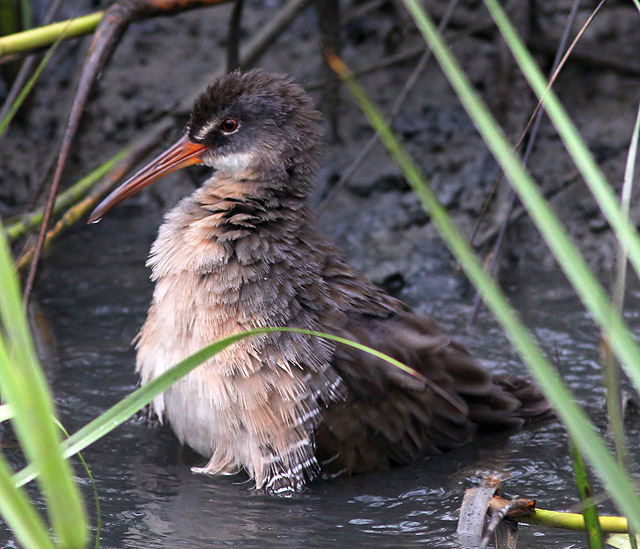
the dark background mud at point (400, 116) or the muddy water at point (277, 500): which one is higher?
the dark background mud at point (400, 116)

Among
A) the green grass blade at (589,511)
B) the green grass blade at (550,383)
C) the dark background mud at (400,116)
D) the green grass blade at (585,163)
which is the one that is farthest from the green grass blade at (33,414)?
the dark background mud at (400,116)

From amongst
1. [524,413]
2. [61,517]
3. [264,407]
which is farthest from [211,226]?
[61,517]

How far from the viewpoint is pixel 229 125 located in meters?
3.55

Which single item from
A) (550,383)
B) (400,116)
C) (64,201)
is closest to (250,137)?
(64,201)

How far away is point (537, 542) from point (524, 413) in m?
0.97

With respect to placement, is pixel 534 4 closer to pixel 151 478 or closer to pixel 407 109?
pixel 407 109

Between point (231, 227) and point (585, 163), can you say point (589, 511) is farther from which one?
point (231, 227)

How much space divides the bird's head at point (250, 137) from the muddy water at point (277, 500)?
938 mm

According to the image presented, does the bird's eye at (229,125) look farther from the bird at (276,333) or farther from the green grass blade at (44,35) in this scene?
the green grass blade at (44,35)

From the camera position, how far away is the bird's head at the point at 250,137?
346 cm

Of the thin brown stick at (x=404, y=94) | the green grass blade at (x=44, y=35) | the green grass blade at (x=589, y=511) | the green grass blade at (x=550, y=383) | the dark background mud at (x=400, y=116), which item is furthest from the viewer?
the dark background mud at (x=400, y=116)

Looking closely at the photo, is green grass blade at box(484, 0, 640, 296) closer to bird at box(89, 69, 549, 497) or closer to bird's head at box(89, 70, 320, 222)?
bird at box(89, 69, 549, 497)

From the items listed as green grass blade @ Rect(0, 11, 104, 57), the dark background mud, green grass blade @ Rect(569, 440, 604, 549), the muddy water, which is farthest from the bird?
the dark background mud

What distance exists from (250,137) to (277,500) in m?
1.35
